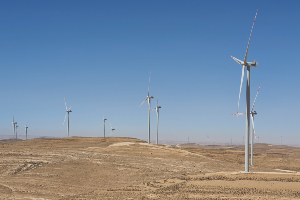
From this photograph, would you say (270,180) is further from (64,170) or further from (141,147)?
(141,147)

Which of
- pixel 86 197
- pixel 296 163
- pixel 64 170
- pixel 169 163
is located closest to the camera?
pixel 86 197

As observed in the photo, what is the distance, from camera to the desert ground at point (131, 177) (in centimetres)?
2048

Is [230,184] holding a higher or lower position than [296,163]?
higher

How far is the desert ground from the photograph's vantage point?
806 inches

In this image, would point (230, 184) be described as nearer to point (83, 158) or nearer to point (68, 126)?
point (83, 158)

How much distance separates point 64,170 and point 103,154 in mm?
11292

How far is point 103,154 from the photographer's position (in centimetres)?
4472

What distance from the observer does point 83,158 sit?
4100 centimetres

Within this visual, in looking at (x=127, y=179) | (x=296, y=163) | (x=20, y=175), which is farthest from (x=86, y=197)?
(x=296, y=163)

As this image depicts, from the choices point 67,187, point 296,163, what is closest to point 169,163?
point 67,187

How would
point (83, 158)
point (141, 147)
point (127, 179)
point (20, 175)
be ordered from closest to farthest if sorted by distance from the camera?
point (127, 179), point (20, 175), point (83, 158), point (141, 147)

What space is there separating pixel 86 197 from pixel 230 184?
10.7 metres

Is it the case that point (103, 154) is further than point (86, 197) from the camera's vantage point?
Yes

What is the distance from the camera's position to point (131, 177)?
29922 millimetres
